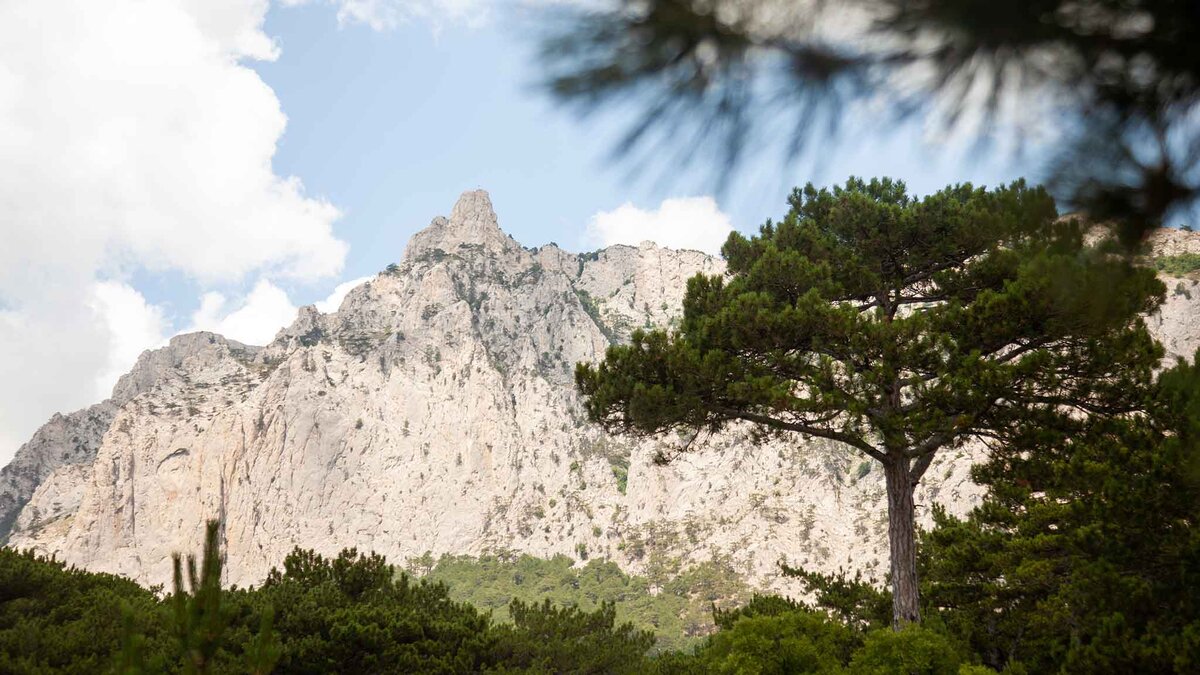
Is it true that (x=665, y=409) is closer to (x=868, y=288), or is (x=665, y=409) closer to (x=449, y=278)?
(x=868, y=288)

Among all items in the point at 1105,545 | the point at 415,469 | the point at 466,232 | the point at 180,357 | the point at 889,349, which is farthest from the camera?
the point at 466,232

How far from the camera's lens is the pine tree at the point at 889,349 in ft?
34.1

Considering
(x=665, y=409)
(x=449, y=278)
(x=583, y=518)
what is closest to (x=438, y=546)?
(x=583, y=518)

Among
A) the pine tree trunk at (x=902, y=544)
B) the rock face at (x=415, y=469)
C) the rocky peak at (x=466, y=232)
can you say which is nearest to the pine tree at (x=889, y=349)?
the pine tree trunk at (x=902, y=544)

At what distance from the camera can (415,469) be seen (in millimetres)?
115312

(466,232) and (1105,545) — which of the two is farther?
(466,232)

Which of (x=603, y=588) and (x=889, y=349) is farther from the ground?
(x=889, y=349)

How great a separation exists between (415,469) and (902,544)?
111m

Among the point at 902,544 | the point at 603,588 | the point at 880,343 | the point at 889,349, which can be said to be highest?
the point at 880,343

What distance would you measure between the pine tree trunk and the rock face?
272 ft

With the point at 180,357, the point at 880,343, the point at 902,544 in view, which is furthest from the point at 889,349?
the point at 180,357

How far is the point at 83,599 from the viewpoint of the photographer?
16.2 meters

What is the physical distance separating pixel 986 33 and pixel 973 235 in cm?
1174

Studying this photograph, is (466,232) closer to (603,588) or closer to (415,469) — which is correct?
(415,469)
